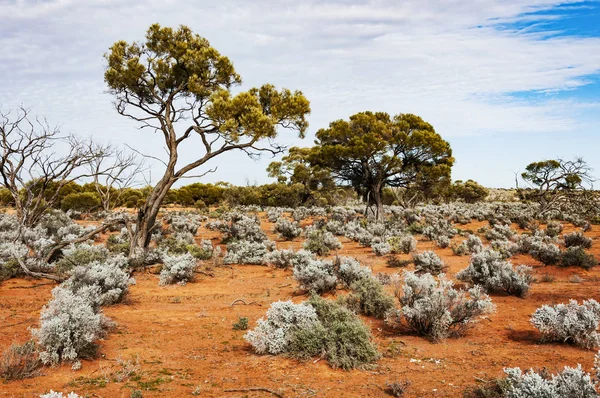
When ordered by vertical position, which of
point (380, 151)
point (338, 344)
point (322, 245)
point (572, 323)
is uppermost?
point (380, 151)

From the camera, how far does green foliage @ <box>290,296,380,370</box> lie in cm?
627

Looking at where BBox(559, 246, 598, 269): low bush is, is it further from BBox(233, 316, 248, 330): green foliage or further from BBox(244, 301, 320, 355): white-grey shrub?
BBox(233, 316, 248, 330): green foliage

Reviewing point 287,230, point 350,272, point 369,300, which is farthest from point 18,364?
point 287,230

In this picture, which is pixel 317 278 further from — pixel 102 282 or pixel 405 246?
pixel 405 246

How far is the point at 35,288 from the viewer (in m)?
11.2

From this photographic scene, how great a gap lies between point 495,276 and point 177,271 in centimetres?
912

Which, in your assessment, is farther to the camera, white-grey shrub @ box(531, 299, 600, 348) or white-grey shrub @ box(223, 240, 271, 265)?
white-grey shrub @ box(223, 240, 271, 265)

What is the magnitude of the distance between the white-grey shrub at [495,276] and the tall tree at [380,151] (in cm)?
1720

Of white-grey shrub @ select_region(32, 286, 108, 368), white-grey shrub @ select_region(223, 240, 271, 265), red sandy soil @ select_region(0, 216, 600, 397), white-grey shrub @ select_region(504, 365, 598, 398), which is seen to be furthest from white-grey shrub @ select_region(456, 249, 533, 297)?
white-grey shrub @ select_region(32, 286, 108, 368)

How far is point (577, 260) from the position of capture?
541 inches

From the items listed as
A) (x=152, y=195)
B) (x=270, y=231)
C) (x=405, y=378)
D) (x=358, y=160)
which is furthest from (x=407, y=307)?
(x=358, y=160)

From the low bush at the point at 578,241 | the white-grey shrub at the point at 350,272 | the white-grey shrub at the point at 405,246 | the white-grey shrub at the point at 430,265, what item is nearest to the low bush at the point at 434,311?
the white-grey shrub at the point at 350,272

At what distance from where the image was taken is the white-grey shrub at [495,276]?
10344 mm

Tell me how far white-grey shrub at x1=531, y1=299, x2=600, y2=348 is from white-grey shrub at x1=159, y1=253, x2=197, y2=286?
9395mm
